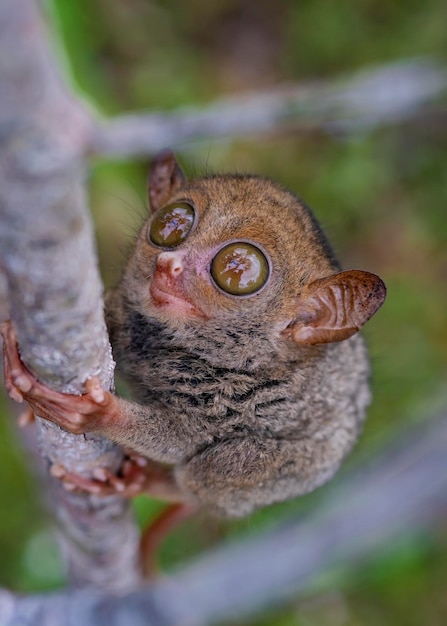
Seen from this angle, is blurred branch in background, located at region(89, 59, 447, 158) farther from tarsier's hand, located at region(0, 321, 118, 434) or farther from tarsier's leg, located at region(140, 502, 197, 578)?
tarsier's leg, located at region(140, 502, 197, 578)

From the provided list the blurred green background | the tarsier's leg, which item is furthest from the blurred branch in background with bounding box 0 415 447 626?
the blurred green background

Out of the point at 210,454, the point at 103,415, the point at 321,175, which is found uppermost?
the point at 321,175

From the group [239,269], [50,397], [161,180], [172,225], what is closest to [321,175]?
[161,180]

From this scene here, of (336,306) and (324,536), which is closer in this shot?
(324,536)

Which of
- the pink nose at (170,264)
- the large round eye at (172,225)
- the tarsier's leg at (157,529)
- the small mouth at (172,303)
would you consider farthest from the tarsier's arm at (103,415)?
the tarsier's leg at (157,529)

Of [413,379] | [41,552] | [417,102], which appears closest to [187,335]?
[417,102]

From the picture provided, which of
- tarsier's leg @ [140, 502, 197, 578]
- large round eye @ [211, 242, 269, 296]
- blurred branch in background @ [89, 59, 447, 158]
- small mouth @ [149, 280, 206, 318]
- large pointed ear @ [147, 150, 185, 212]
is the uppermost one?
blurred branch in background @ [89, 59, 447, 158]

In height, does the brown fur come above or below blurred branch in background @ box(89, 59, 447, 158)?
below

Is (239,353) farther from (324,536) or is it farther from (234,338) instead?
(324,536)
